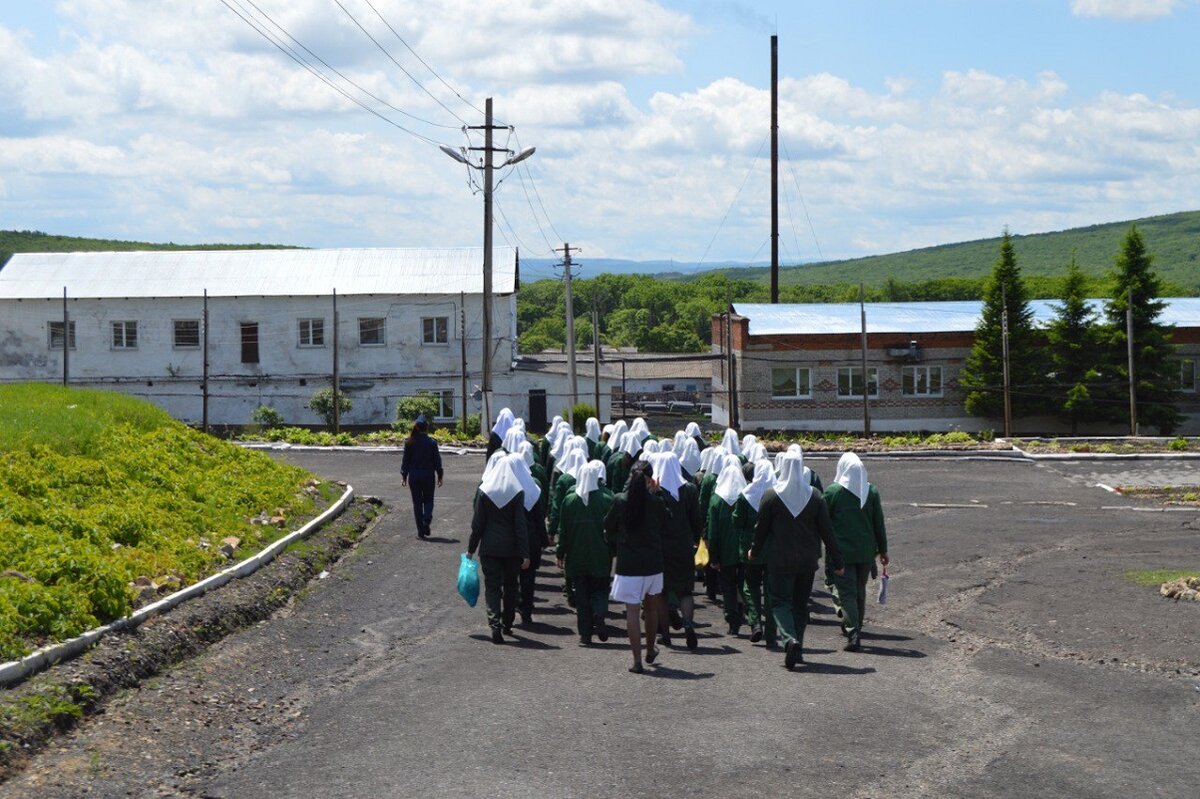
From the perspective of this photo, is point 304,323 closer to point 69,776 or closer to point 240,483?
point 240,483

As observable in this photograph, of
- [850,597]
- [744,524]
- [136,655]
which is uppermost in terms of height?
[744,524]

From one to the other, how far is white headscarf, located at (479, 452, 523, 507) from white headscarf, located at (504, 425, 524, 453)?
3.91 m

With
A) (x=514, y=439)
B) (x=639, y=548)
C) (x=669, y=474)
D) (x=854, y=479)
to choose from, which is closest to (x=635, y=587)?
(x=639, y=548)

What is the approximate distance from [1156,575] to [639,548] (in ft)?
26.8

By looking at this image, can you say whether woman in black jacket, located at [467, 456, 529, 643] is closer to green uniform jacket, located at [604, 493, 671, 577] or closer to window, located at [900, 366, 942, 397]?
green uniform jacket, located at [604, 493, 671, 577]

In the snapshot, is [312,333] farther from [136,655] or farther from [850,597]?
[850,597]

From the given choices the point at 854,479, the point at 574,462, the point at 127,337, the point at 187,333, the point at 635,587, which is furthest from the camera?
the point at 187,333

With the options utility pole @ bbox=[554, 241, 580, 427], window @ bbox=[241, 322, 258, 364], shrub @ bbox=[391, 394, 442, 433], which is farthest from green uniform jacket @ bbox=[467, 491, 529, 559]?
window @ bbox=[241, 322, 258, 364]

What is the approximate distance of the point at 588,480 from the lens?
13.3 meters

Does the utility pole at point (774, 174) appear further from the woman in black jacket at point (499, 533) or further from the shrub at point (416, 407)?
the woman in black jacket at point (499, 533)

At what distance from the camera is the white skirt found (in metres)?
11.9

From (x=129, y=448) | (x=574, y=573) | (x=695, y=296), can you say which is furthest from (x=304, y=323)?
(x=695, y=296)

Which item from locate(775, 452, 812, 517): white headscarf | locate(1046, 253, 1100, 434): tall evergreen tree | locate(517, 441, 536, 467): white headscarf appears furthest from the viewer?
locate(1046, 253, 1100, 434): tall evergreen tree

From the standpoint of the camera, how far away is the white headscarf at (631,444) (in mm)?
17372
